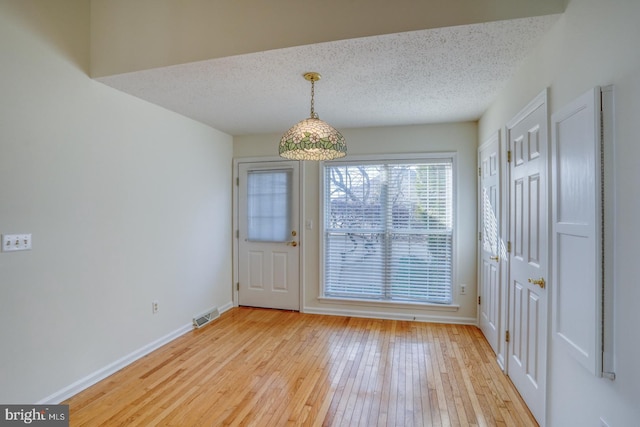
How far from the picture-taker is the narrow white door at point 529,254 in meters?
1.91

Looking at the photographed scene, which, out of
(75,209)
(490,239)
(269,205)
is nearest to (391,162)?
(490,239)

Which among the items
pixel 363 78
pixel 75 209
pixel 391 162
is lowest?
pixel 75 209

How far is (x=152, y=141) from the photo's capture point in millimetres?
3055

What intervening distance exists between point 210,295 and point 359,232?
211 centimetres

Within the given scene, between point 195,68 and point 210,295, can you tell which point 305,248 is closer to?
point 210,295

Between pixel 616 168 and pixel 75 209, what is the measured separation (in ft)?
10.8

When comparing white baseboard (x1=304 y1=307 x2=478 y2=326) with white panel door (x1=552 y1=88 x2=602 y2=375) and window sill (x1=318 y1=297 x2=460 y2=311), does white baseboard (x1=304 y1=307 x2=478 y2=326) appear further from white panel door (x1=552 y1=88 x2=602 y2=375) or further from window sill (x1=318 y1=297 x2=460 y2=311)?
white panel door (x1=552 y1=88 x2=602 y2=375)

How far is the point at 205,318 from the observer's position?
374 centimetres

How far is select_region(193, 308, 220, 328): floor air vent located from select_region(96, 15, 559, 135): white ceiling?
7.81 ft

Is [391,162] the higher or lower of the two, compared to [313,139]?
higher

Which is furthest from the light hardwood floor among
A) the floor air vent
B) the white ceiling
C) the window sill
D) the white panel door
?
the white ceiling

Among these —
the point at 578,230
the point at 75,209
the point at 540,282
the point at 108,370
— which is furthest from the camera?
the point at 108,370

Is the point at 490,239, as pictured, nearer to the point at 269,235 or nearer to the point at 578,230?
the point at 578,230

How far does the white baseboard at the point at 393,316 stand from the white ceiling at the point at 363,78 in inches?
94.4
